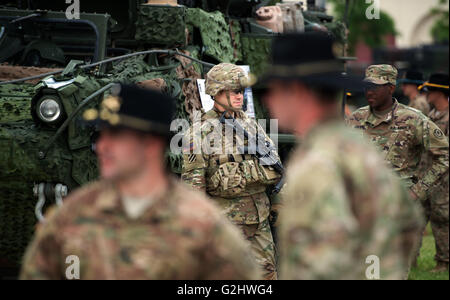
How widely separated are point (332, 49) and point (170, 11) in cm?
521

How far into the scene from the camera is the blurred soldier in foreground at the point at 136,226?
2.97 meters

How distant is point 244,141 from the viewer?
6.22 meters

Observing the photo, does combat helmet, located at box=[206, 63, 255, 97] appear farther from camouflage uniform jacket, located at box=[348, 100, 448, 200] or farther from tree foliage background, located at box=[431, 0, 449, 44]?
tree foliage background, located at box=[431, 0, 449, 44]

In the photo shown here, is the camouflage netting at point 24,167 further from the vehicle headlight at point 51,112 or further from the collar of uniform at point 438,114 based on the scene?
the collar of uniform at point 438,114

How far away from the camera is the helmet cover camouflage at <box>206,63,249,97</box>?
247 inches

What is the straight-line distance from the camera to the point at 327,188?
2.81 m

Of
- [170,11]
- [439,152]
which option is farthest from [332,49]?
[170,11]

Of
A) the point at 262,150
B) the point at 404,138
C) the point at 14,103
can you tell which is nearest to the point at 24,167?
the point at 14,103

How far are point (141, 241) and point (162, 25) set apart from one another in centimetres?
548

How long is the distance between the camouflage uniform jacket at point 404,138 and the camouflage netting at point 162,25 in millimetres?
1908

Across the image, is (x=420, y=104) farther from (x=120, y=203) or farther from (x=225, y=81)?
(x=120, y=203)

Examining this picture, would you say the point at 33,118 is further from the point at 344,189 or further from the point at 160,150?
the point at 344,189

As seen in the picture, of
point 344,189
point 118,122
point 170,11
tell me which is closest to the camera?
point 344,189

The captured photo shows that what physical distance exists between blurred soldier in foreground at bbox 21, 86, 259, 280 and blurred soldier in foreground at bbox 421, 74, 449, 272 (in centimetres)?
737
